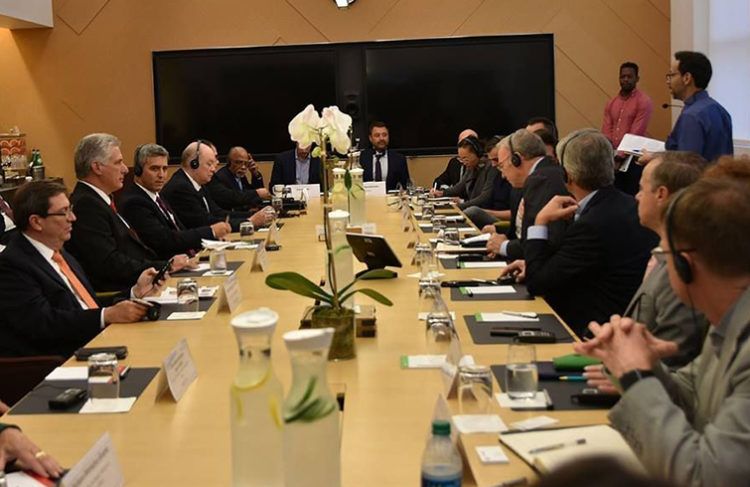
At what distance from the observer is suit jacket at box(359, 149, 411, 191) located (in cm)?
961

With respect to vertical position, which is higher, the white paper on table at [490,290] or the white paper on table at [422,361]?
the white paper on table at [490,290]

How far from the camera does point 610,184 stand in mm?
3771

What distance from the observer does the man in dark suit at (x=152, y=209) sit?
5.67 m

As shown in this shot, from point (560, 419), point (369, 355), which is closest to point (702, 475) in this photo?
point (560, 419)

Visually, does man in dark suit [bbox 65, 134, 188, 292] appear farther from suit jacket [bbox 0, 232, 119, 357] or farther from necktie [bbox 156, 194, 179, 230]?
suit jacket [bbox 0, 232, 119, 357]

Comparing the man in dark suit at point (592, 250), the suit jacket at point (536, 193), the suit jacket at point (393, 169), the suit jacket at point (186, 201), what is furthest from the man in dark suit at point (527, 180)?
the suit jacket at point (393, 169)

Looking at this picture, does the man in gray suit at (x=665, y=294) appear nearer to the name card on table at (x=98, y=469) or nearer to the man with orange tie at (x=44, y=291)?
the name card on table at (x=98, y=469)

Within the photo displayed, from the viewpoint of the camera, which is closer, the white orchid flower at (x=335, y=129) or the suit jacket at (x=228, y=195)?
the white orchid flower at (x=335, y=129)

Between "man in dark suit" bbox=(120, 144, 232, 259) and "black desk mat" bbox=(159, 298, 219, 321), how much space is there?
6.94ft

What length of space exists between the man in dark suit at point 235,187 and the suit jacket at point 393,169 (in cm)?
115

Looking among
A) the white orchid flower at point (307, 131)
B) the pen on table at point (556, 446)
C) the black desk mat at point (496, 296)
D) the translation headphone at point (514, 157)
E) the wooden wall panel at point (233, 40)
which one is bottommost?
the pen on table at point (556, 446)

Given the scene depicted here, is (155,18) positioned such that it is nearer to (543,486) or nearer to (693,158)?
(693,158)

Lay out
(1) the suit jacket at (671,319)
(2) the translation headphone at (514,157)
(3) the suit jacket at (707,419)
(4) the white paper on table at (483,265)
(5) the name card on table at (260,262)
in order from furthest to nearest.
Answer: (2) the translation headphone at (514,157) < (5) the name card on table at (260,262) < (4) the white paper on table at (483,265) < (1) the suit jacket at (671,319) < (3) the suit jacket at (707,419)

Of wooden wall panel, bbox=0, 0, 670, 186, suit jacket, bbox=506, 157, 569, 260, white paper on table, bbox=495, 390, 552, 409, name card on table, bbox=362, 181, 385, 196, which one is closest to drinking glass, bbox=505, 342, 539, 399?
white paper on table, bbox=495, 390, 552, 409
